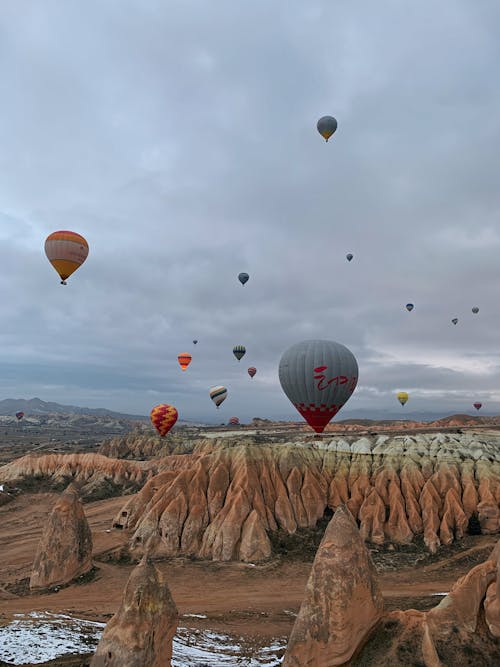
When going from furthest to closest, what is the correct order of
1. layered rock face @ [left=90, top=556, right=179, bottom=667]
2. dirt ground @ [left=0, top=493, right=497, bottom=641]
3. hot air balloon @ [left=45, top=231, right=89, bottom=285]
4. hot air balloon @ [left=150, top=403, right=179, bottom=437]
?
hot air balloon @ [left=150, top=403, right=179, bottom=437]
hot air balloon @ [left=45, top=231, right=89, bottom=285]
dirt ground @ [left=0, top=493, right=497, bottom=641]
layered rock face @ [left=90, top=556, right=179, bottom=667]

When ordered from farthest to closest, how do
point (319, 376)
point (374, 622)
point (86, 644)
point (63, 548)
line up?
point (319, 376)
point (63, 548)
point (86, 644)
point (374, 622)

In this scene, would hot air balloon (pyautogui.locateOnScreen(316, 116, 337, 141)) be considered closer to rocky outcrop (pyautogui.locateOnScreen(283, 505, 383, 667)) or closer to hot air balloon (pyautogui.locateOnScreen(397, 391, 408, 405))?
rocky outcrop (pyautogui.locateOnScreen(283, 505, 383, 667))

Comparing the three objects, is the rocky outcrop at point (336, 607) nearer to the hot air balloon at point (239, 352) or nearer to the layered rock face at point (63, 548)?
the layered rock face at point (63, 548)

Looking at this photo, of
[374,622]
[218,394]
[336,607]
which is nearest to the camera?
[336,607]

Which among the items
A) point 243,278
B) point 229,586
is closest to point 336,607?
point 229,586

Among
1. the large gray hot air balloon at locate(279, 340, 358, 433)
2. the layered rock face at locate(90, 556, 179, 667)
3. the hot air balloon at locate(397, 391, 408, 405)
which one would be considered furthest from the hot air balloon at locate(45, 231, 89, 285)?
the hot air balloon at locate(397, 391, 408, 405)

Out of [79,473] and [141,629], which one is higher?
[141,629]

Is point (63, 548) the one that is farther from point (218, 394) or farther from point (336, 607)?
point (218, 394)
